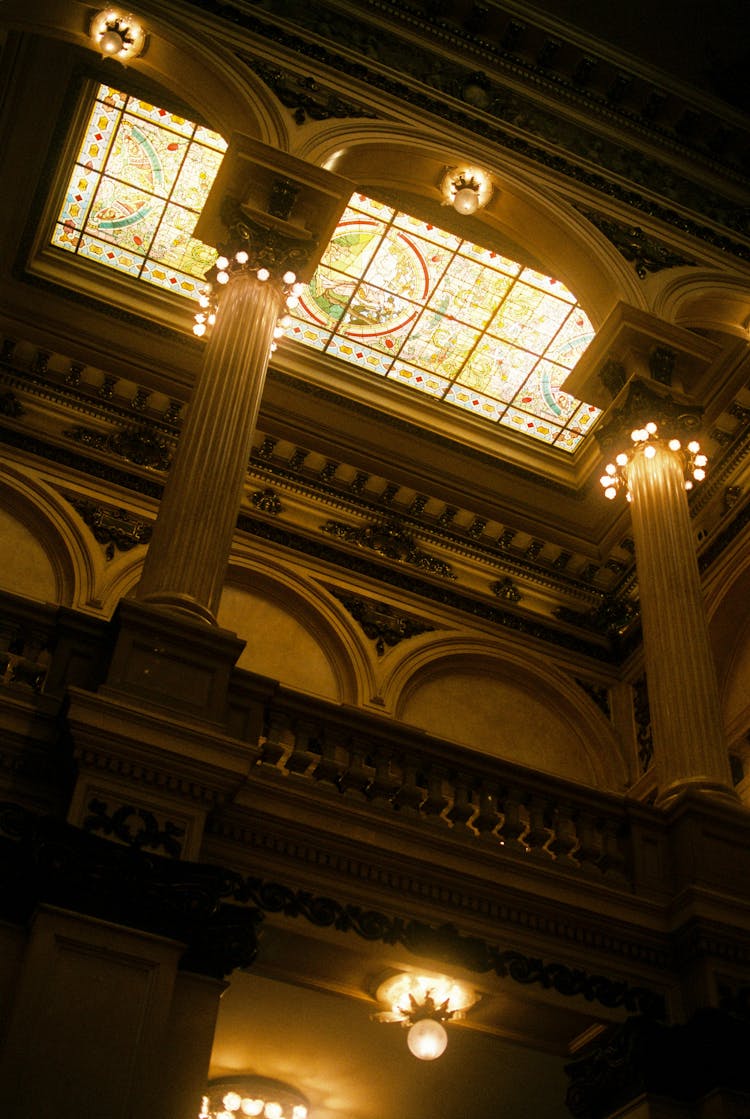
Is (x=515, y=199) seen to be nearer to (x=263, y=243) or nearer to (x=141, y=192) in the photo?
(x=263, y=243)

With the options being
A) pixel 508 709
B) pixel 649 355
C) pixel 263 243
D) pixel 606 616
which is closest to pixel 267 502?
pixel 508 709

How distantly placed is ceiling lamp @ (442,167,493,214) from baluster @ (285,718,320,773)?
518 cm

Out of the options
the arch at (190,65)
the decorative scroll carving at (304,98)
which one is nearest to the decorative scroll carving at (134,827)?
the arch at (190,65)

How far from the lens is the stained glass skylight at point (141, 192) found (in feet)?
38.5

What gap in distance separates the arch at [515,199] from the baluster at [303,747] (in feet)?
16.3

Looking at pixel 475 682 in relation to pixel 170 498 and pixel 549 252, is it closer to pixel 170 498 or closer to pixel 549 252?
pixel 549 252

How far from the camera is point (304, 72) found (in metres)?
10.3

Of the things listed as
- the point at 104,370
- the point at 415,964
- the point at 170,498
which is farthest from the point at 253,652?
the point at 415,964

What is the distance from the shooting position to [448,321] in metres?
12.9

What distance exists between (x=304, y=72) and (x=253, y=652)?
5.10 m

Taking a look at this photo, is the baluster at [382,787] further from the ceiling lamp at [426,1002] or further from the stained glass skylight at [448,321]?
the stained glass skylight at [448,321]

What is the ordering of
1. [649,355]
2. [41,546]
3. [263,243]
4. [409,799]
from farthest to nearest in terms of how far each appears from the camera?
[41,546]
[649,355]
[263,243]
[409,799]

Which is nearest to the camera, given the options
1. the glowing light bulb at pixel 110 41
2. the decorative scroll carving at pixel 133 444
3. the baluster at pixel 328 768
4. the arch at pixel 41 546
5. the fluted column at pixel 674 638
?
the baluster at pixel 328 768

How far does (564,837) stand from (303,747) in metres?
1.54
